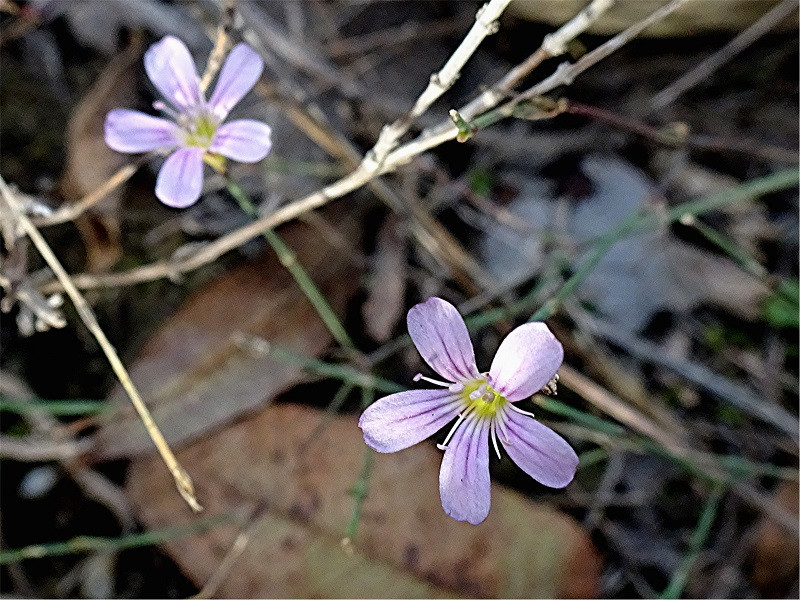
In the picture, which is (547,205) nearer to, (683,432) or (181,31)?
(683,432)

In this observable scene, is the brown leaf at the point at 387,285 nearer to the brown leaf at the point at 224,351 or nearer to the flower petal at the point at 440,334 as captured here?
the brown leaf at the point at 224,351

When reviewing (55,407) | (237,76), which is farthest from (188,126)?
(55,407)

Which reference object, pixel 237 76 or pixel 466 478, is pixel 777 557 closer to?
pixel 466 478

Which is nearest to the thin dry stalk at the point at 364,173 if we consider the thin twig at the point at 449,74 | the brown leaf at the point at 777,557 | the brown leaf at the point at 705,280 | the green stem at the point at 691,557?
the thin twig at the point at 449,74

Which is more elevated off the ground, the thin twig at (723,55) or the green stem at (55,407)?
the green stem at (55,407)

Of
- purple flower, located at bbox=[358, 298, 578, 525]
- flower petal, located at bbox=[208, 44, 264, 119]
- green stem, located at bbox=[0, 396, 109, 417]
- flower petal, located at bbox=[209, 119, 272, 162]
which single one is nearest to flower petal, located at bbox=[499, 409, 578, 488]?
purple flower, located at bbox=[358, 298, 578, 525]

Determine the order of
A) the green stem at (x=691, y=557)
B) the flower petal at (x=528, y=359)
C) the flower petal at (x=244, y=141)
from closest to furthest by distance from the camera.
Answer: the flower petal at (x=528, y=359), the flower petal at (x=244, y=141), the green stem at (x=691, y=557)

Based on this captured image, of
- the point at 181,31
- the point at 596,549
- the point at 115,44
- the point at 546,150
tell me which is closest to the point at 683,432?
the point at 596,549
